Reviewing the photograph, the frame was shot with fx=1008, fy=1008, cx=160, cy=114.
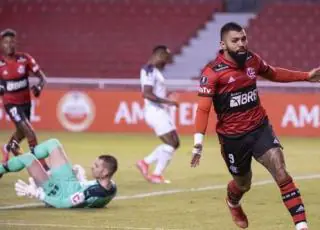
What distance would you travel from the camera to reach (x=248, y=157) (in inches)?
418

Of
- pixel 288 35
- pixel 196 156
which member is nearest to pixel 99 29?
pixel 288 35

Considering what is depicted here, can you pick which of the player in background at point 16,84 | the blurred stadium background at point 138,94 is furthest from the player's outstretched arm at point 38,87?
the blurred stadium background at point 138,94

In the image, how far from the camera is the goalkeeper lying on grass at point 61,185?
12406 mm

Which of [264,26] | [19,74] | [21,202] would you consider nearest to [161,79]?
[19,74]

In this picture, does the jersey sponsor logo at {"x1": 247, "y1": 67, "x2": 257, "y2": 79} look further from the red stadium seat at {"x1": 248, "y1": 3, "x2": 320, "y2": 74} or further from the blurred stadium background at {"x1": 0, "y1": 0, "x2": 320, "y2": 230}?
the red stadium seat at {"x1": 248, "y1": 3, "x2": 320, "y2": 74}

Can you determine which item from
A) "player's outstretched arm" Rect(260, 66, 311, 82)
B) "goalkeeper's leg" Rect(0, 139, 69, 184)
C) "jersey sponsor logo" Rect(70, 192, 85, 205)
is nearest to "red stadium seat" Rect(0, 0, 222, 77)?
"goalkeeper's leg" Rect(0, 139, 69, 184)

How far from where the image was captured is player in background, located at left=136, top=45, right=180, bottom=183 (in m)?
16.5

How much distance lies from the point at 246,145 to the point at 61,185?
3000mm

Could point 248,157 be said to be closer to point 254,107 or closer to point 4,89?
point 254,107

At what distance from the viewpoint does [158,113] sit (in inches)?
661

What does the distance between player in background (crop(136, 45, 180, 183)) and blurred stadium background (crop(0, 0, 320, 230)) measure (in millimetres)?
339

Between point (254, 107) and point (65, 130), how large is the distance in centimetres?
1647

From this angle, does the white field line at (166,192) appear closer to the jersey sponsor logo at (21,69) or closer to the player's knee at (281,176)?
the jersey sponsor logo at (21,69)

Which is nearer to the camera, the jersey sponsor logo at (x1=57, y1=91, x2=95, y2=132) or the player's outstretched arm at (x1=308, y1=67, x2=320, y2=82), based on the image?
the player's outstretched arm at (x1=308, y1=67, x2=320, y2=82)
